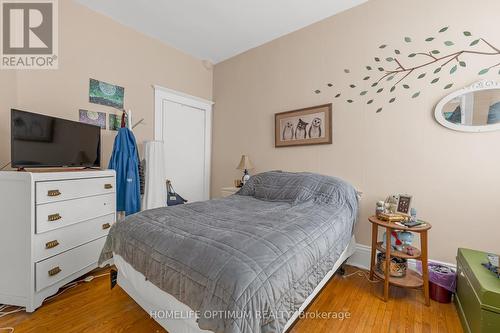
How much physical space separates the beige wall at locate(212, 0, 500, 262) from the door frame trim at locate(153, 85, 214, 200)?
0.91m

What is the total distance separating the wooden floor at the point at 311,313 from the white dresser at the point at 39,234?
5.4 inches

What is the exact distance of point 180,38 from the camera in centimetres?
313

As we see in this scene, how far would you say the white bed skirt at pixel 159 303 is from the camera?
1.11m

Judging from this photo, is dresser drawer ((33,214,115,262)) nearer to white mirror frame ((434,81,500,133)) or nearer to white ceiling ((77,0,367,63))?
white ceiling ((77,0,367,63))

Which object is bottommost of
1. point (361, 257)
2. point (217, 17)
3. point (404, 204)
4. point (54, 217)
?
point (361, 257)

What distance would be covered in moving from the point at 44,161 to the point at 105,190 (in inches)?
20.3

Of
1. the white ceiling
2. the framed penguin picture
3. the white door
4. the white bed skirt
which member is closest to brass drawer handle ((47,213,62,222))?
the white bed skirt

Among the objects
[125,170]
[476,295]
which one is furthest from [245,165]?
[476,295]

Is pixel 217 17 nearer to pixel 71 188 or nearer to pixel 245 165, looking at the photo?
pixel 245 165

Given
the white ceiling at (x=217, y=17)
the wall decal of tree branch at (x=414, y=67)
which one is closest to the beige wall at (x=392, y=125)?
the wall decal of tree branch at (x=414, y=67)

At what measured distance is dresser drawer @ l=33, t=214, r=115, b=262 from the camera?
1.63 metres

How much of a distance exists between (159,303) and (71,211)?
1210 mm

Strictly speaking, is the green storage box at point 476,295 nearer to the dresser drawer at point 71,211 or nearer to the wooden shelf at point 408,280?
the wooden shelf at point 408,280

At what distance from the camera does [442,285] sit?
5.90ft
